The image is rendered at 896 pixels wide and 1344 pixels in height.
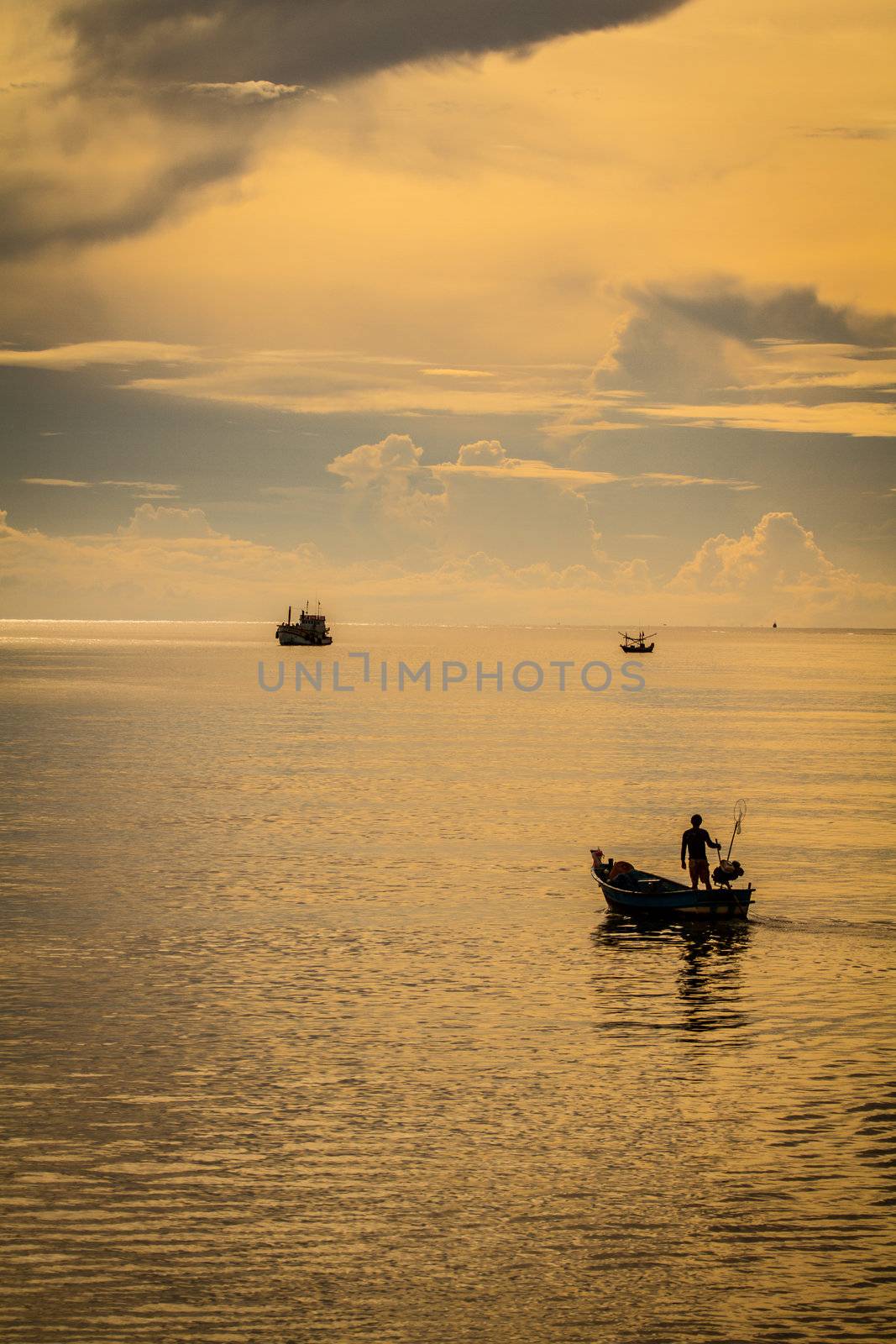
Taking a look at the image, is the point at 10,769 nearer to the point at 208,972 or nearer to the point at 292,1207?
the point at 208,972

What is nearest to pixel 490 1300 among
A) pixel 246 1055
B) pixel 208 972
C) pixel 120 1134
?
pixel 120 1134

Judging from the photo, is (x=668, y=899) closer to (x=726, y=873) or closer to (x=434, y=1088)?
(x=726, y=873)

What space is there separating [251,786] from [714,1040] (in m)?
47.2

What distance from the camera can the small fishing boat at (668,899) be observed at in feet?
124

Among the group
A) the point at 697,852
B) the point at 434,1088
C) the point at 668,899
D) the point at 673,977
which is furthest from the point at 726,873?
the point at 434,1088

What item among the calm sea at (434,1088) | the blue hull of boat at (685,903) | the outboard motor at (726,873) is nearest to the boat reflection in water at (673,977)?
the calm sea at (434,1088)

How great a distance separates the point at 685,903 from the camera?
38.2 m

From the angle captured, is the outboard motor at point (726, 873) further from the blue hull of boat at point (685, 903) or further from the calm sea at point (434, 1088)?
the calm sea at point (434, 1088)

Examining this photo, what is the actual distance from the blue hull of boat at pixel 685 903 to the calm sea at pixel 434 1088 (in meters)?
0.55

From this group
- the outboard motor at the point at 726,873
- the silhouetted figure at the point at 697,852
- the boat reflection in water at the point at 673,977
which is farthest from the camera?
the silhouetted figure at the point at 697,852

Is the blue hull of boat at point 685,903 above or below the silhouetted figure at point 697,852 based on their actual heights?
below

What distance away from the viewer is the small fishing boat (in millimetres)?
37938

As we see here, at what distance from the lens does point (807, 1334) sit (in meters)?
15.5

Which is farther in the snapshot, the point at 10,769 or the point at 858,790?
the point at 10,769
